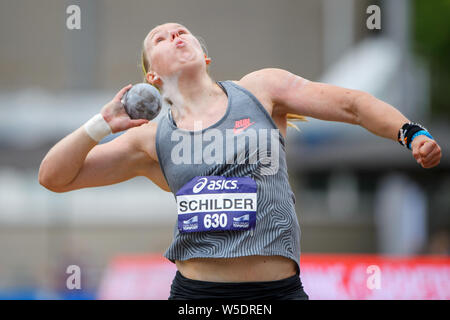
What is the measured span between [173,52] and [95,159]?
2.13ft

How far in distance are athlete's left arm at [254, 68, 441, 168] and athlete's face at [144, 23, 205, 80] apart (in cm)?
31

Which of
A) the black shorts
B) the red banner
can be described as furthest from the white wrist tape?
the red banner

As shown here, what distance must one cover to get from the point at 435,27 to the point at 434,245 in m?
10.3

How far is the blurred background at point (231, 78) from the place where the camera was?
12.7 metres

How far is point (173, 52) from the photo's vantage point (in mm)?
3164

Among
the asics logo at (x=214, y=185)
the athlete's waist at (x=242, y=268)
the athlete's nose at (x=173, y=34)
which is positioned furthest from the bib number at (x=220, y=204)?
the athlete's nose at (x=173, y=34)

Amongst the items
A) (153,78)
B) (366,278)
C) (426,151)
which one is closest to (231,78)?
(366,278)

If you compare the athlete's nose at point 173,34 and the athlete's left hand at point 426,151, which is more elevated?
the athlete's nose at point 173,34

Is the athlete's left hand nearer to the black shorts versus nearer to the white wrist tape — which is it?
the black shorts

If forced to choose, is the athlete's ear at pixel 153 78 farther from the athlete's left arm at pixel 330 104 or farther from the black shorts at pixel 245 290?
the black shorts at pixel 245 290

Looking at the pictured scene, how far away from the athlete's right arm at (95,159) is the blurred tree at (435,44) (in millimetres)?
15464

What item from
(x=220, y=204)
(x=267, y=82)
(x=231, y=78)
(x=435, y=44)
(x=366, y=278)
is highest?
(x=435, y=44)
